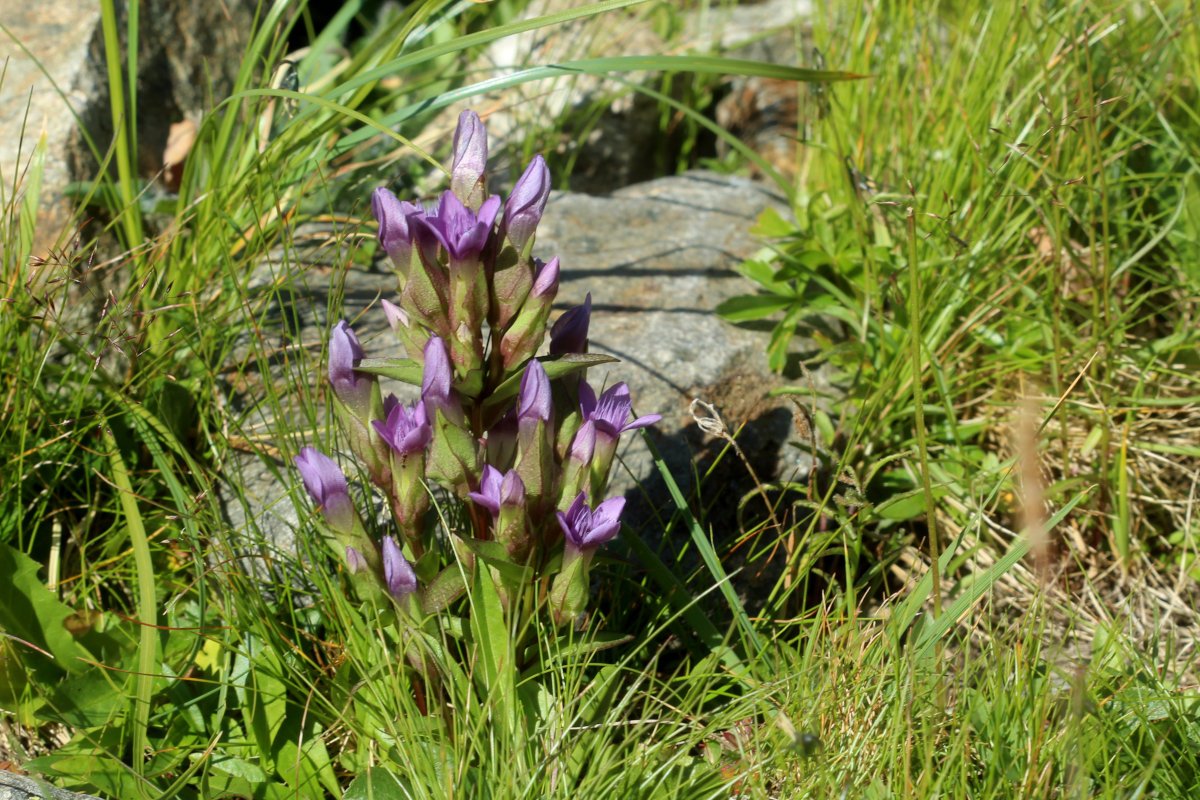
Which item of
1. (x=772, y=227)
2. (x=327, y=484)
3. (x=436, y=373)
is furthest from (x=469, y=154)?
(x=772, y=227)

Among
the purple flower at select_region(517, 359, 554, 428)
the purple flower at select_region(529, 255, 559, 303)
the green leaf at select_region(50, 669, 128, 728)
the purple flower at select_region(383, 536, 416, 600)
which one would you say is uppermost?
the purple flower at select_region(529, 255, 559, 303)

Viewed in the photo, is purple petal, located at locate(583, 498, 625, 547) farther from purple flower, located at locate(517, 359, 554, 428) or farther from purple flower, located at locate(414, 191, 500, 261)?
purple flower, located at locate(414, 191, 500, 261)

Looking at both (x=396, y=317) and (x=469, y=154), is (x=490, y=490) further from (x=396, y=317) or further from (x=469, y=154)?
(x=469, y=154)

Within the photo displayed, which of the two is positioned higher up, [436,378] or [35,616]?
[436,378]

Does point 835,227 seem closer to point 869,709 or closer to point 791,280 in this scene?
point 791,280

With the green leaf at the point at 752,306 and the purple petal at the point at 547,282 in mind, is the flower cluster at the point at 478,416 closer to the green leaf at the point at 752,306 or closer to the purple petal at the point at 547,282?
the purple petal at the point at 547,282

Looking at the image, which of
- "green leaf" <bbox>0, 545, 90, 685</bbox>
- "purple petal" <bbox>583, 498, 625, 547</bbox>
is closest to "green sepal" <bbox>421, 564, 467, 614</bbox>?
"purple petal" <bbox>583, 498, 625, 547</bbox>
